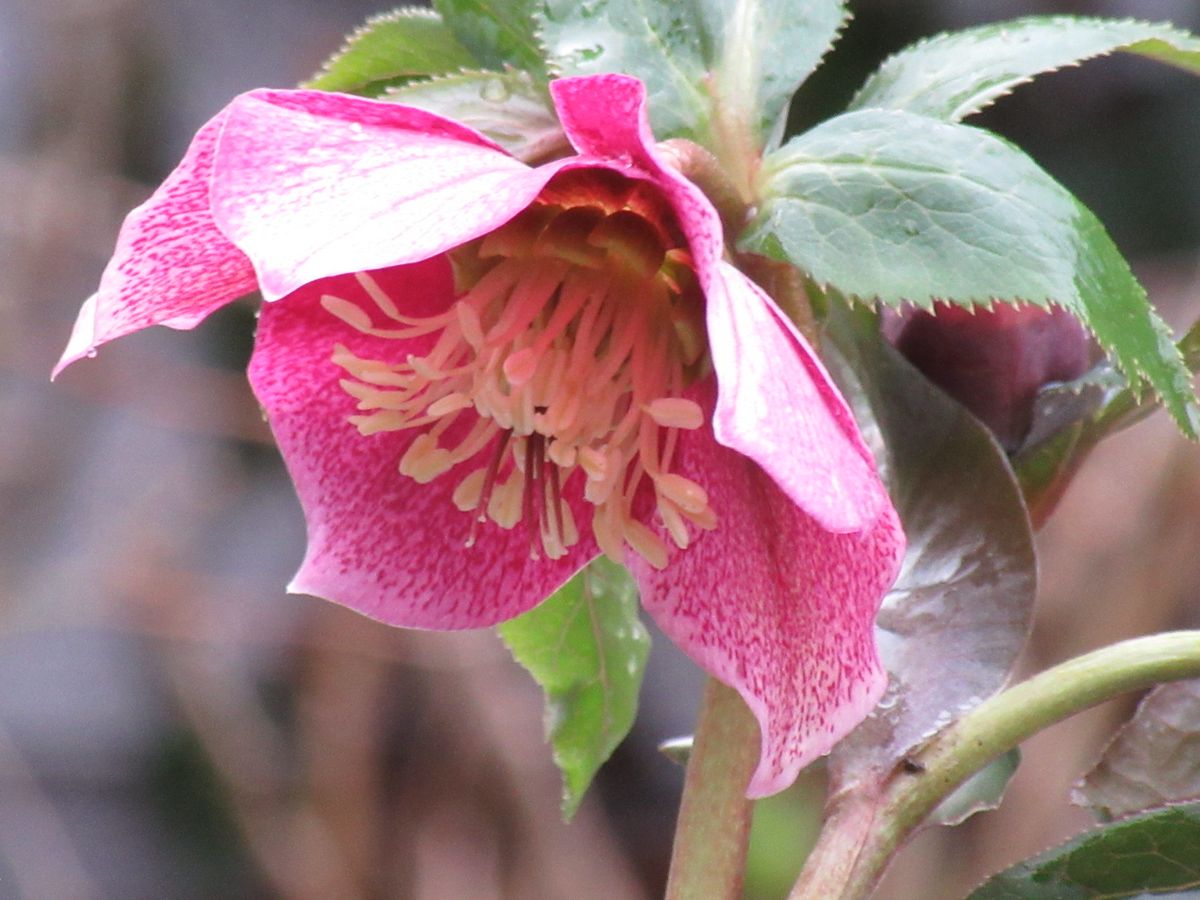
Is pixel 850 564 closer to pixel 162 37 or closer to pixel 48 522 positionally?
pixel 48 522

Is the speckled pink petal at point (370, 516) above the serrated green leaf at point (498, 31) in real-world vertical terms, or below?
below

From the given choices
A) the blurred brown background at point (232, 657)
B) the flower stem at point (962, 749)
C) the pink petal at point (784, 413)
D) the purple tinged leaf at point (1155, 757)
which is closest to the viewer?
the pink petal at point (784, 413)

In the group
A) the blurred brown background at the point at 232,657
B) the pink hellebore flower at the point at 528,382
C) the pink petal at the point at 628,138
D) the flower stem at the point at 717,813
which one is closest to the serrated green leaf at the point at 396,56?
the pink hellebore flower at the point at 528,382

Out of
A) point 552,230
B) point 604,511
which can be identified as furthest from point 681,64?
point 604,511

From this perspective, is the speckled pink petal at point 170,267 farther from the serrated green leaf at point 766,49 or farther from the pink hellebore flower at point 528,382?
the serrated green leaf at point 766,49

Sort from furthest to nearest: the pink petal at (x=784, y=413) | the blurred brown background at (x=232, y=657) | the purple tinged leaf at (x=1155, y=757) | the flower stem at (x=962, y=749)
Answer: the blurred brown background at (x=232, y=657) < the purple tinged leaf at (x=1155, y=757) < the flower stem at (x=962, y=749) < the pink petal at (x=784, y=413)

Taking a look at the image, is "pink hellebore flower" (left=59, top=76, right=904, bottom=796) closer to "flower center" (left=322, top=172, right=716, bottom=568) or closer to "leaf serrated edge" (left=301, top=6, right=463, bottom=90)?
"flower center" (left=322, top=172, right=716, bottom=568)
